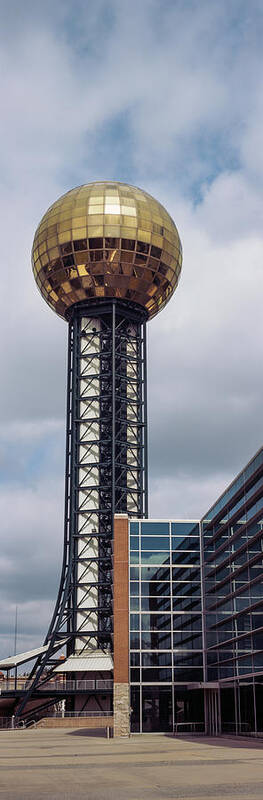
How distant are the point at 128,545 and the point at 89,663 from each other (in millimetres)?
16336

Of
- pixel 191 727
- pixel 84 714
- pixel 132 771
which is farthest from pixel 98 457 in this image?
pixel 132 771

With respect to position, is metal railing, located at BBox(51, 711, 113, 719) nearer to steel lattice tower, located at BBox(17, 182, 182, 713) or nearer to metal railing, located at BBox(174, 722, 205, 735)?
steel lattice tower, located at BBox(17, 182, 182, 713)

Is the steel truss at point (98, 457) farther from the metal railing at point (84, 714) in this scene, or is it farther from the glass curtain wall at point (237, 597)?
the glass curtain wall at point (237, 597)

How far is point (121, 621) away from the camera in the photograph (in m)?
54.5

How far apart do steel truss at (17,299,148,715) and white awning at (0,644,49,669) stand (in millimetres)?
767

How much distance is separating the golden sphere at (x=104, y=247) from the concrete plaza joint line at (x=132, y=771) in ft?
147

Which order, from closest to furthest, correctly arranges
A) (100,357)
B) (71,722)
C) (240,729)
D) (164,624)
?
(240,729), (164,624), (71,722), (100,357)

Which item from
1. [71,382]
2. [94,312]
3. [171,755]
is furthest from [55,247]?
[171,755]

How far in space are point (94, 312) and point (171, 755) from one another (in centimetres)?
5123

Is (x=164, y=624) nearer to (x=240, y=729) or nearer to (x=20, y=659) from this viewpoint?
(x=240, y=729)

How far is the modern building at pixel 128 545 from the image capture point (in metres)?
48.7

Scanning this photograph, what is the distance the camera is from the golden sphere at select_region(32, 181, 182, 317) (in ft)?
246

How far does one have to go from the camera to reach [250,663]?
4416 centimetres

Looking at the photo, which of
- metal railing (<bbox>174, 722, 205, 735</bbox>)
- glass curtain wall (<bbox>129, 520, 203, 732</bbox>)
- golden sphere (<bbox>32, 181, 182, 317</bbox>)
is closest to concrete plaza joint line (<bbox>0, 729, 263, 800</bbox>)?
glass curtain wall (<bbox>129, 520, 203, 732</bbox>)
